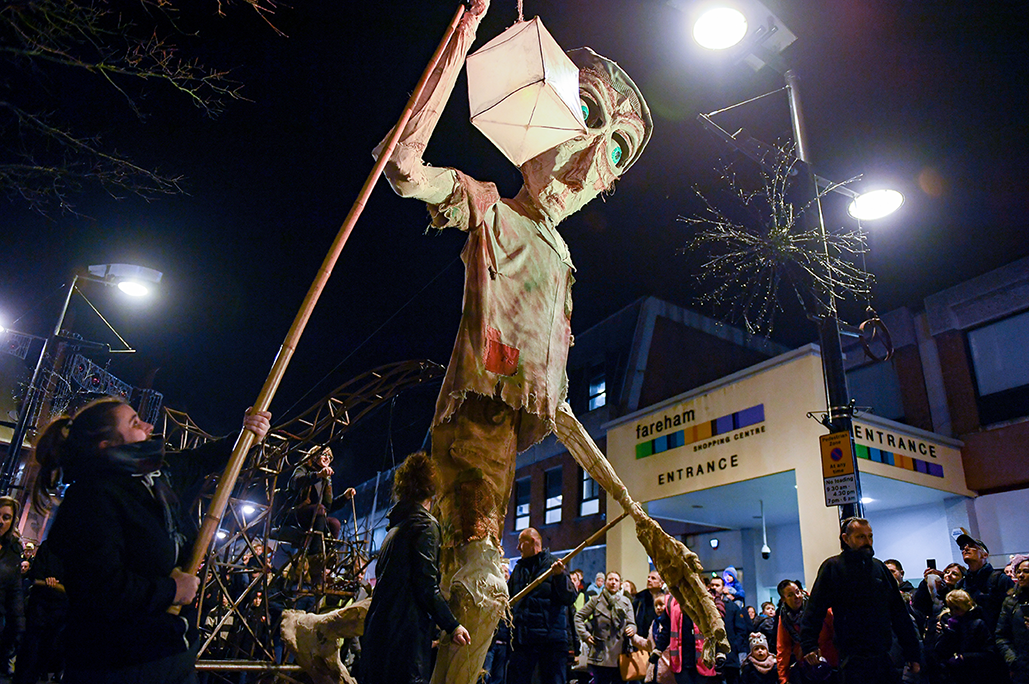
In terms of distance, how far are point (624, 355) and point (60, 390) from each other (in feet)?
46.5

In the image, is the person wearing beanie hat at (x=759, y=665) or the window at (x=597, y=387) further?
the window at (x=597, y=387)

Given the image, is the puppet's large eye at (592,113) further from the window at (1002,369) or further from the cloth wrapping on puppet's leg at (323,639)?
the window at (1002,369)

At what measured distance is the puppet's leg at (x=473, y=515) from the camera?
2904 millimetres

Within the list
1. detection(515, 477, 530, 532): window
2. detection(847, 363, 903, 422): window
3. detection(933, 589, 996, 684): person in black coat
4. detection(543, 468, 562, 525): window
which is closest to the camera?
detection(933, 589, 996, 684): person in black coat

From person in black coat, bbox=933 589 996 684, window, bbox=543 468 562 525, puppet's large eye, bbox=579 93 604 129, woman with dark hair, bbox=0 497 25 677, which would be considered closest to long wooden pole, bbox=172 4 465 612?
puppet's large eye, bbox=579 93 604 129

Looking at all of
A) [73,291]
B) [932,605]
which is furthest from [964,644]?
[73,291]

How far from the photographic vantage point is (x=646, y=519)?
3.30 meters

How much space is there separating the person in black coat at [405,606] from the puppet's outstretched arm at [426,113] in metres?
2.05

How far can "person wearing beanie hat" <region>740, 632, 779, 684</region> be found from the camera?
7867mm

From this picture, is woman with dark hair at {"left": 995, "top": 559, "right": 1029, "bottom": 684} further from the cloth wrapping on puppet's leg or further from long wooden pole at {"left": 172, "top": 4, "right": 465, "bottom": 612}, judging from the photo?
long wooden pole at {"left": 172, "top": 4, "right": 465, "bottom": 612}

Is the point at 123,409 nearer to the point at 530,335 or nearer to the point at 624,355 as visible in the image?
the point at 530,335

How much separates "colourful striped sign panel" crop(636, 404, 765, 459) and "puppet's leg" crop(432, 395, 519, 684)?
11.7 metres

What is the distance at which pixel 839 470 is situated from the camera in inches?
257

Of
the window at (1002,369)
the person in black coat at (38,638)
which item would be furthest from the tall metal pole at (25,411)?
the window at (1002,369)
